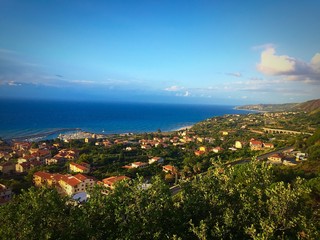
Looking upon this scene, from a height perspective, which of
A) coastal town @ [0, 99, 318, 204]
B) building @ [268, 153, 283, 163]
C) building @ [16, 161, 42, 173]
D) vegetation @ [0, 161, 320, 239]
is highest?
vegetation @ [0, 161, 320, 239]

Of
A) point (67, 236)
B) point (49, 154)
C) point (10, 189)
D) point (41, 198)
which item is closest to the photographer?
point (67, 236)

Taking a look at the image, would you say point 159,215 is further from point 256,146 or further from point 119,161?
point 256,146

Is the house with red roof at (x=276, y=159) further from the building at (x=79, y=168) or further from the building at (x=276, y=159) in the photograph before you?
the building at (x=79, y=168)

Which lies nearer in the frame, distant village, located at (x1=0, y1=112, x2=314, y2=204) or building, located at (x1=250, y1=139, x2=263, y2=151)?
distant village, located at (x1=0, y1=112, x2=314, y2=204)

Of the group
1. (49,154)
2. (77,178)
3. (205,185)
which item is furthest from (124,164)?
(205,185)

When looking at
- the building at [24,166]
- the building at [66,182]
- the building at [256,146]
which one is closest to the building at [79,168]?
the building at [66,182]

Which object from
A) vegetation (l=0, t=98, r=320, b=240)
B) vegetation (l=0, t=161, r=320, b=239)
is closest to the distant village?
vegetation (l=0, t=98, r=320, b=240)

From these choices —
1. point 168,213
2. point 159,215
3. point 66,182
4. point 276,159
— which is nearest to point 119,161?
point 66,182

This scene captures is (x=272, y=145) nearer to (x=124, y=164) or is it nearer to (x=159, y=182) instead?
(x=124, y=164)

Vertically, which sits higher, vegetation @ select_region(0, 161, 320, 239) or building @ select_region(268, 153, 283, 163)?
vegetation @ select_region(0, 161, 320, 239)

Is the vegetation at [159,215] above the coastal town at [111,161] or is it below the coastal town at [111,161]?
above

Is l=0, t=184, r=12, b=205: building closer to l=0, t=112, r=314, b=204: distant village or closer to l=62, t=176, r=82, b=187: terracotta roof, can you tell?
l=0, t=112, r=314, b=204: distant village
